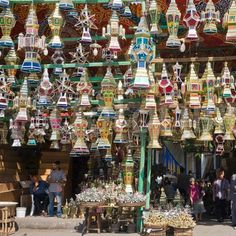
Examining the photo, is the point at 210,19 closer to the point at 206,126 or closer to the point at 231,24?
the point at 231,24

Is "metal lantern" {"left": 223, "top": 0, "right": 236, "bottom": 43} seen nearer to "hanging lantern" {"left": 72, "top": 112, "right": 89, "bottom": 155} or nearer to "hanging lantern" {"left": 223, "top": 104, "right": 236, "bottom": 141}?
"hanging lantern" {"left": 223, "top": 104, "right": 236, "bottom": 141}

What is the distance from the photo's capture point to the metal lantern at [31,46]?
35.6 feet

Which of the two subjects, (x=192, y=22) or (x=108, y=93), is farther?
(x=108, y=93)

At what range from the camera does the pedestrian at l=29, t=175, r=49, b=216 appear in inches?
524

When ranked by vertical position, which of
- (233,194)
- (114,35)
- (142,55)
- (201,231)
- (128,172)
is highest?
(114,35)

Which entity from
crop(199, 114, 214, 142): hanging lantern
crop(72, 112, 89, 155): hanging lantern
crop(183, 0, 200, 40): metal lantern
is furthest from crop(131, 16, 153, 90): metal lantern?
crop(72, 112, 89, 155): hanging lantern

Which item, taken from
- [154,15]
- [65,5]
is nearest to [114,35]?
[154,15]

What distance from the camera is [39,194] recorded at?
→ 1330 cm

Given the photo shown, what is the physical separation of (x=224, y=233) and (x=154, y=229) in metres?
1.57

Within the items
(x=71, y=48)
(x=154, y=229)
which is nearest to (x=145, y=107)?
(x=154, y=229)

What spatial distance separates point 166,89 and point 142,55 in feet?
2.83

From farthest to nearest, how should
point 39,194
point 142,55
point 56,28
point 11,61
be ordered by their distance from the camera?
point 39,194, point 11,61, point 56,28, point 142,55

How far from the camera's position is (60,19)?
11.0 m

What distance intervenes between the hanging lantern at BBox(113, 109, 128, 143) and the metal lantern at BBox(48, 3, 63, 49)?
6.21 feet
